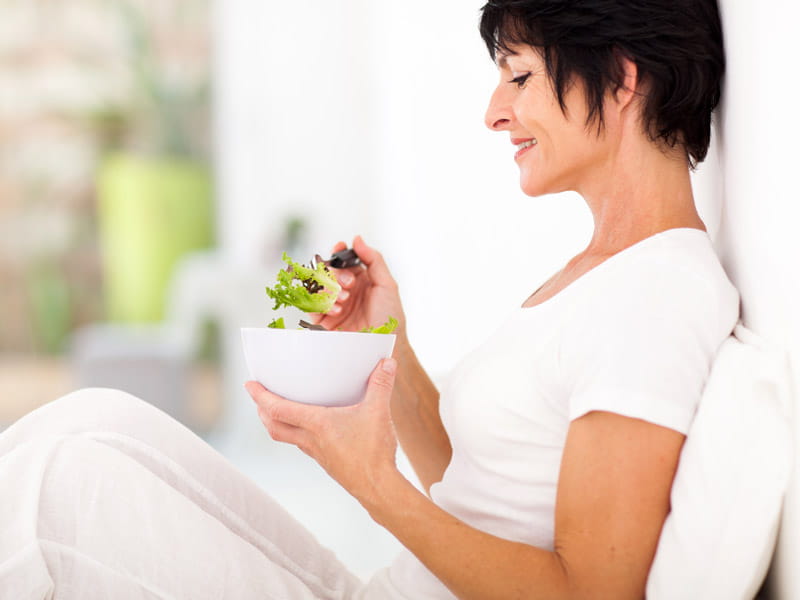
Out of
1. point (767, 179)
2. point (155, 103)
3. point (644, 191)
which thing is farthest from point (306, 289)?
point (155, 103)

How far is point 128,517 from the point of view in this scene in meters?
0.96

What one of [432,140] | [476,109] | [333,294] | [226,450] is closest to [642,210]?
[333,294]

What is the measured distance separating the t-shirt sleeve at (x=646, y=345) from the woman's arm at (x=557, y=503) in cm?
2

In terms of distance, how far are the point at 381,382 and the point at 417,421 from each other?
441mm

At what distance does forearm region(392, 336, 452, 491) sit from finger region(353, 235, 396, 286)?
9 cm

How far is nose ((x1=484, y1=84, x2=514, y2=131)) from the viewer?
1191mm

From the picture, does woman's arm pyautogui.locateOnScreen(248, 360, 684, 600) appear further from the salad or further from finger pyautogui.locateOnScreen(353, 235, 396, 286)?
finger pyautogui.locateOnScreen(353, 235, 396, 286)

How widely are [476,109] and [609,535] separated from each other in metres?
2.01

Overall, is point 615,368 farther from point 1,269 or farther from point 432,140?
point 1,269

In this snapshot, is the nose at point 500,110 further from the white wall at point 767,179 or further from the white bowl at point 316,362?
the white bowl at point 316,362

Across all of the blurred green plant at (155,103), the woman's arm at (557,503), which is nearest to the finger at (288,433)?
the woman's arm at (557,503)

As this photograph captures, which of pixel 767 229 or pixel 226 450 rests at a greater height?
pixel 767 229

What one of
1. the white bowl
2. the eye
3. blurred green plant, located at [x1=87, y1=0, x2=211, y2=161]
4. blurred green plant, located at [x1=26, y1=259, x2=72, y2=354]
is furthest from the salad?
blurred green plant, located at [x1=26, y1=259, x2=72, y2=354]

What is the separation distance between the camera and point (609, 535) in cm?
85
